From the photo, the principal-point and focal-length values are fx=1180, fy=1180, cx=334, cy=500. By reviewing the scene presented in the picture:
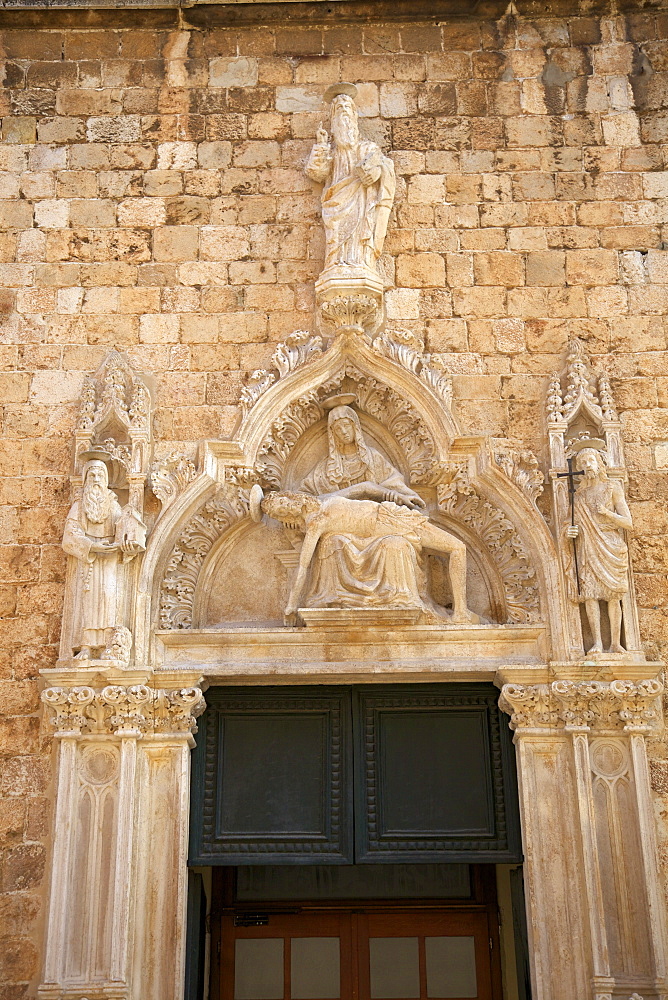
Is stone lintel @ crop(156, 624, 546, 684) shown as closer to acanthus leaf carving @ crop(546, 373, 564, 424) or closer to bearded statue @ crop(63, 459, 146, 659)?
bearded statue @ crop(63, 459, 146, 659)

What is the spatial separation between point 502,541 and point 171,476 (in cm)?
197

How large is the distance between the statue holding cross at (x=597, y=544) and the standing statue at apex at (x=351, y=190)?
1.89 metres

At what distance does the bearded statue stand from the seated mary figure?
1.06 m

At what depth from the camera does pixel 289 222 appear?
24.9 feet

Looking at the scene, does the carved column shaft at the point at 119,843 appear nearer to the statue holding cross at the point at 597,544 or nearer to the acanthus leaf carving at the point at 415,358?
the statue holding cross at the point at 597,544

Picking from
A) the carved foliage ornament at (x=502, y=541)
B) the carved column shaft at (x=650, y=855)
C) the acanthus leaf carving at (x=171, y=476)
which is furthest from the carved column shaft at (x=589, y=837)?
the acanthus leaf carving at (x=171, y=476)

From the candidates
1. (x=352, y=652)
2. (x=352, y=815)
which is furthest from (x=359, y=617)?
(x=352, y=815)

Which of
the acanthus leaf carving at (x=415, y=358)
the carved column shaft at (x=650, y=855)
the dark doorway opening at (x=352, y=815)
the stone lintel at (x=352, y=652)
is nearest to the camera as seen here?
the carved column shaft at (x=650, y=855)

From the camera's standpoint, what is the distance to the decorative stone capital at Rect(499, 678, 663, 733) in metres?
6.29

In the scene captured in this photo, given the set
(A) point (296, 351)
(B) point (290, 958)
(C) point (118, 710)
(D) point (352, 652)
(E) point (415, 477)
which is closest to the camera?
(C) point (118, 710)

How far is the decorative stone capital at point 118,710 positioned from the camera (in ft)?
20.6

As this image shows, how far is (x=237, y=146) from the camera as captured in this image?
7797mm

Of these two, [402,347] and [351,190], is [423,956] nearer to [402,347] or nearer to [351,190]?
[402,347]

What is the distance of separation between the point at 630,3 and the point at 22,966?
7.08 metres
